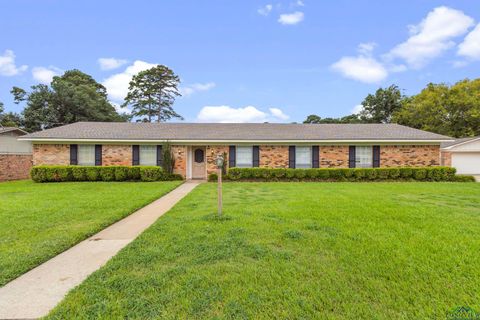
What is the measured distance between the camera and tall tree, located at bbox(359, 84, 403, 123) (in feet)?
105

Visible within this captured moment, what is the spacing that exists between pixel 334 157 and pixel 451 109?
66.5 ft

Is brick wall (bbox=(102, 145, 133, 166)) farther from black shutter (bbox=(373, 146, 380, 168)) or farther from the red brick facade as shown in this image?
black shutter (bbox=(373, 146, 380, 168))

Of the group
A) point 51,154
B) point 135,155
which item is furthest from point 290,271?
point 51,154

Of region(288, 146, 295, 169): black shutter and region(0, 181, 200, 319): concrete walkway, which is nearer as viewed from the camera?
region(0, 181, 200, 319): concrete walkway

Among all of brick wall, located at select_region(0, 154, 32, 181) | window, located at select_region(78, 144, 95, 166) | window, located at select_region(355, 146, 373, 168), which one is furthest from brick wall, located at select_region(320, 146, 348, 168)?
brick wall, located at select_region(0, 154, 32, 181)

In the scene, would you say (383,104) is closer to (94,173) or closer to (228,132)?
(228,132)

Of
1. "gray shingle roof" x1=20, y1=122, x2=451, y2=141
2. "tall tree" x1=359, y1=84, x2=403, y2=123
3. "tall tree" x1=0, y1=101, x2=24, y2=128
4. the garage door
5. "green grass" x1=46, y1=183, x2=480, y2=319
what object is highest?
"tall tree" x1=359, y1=84, x2=403, y2=123

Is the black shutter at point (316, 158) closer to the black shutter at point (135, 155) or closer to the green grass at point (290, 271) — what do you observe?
the green grass at point (290, 271)

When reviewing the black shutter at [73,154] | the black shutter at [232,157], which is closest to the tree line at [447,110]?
the black shutter at [232,157]

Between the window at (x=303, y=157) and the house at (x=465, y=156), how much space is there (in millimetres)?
10546

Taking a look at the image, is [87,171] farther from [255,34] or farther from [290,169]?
[255,34]

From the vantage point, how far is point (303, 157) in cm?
1409

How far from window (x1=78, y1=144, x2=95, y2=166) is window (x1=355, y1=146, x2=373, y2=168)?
15.6m

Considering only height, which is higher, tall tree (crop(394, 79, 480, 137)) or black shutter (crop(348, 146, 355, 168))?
tall tree (crop(394, 79, 480, 137))
